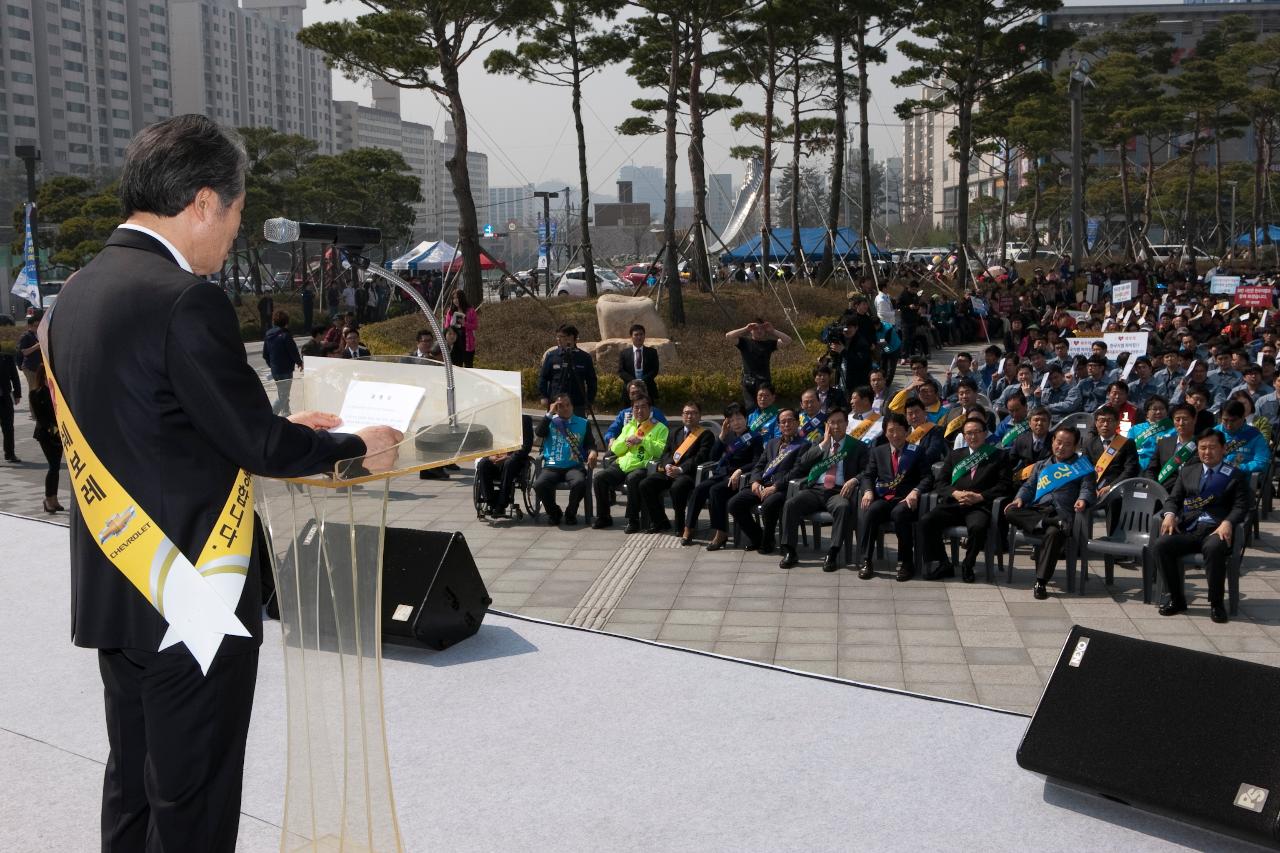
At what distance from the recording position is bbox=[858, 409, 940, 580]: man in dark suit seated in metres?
8.12

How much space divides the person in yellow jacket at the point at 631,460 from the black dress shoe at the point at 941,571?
2605 mm

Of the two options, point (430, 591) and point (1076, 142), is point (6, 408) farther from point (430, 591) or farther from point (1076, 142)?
point (1076, 142)

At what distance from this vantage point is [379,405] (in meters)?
2.93

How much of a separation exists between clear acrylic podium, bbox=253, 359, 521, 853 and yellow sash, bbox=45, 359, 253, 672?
1.64 ft

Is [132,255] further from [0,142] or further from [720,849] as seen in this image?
[0,142]

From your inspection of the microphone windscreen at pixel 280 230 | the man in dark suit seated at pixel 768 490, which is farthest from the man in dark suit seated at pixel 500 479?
the microphone windscreen at pixel 280 230

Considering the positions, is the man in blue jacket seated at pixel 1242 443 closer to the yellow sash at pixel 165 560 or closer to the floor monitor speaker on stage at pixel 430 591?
the floor monitor speaker on stage at pixel 430 591

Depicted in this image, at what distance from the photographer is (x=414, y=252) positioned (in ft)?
127

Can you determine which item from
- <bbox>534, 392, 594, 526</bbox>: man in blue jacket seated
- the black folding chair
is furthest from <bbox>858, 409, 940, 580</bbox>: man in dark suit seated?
<bbox>534, 392, 594, 526</bbox>: man in blue jacket seated

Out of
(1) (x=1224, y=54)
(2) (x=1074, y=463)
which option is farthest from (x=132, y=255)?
(1) (x=1224, y=54)

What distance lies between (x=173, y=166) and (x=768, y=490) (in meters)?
6.99

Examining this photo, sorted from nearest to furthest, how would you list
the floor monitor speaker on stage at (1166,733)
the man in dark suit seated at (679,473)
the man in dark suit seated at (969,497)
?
the floor monitor speaker on stage at (1166,733) < the man in dark suit seated at (969,497) < the man in dark suit seated at (679,473)

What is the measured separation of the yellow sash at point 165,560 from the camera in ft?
7.43

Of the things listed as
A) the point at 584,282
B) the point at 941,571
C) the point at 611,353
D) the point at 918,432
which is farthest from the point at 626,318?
the point at 584,282
